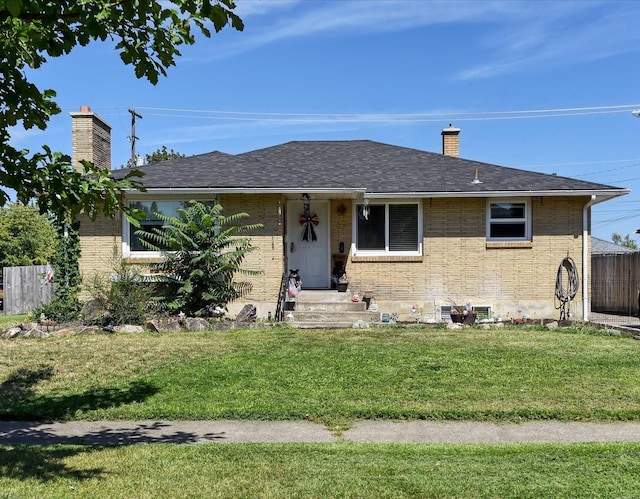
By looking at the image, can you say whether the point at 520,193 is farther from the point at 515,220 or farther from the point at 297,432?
the point at 297,432

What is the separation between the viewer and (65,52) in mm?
4445

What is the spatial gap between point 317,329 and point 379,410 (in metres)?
6.35

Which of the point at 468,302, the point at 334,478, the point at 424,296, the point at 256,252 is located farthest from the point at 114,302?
the point at 334,478

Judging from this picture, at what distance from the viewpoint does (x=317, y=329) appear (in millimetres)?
13281

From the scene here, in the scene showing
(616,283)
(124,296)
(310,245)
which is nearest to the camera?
(124,296)

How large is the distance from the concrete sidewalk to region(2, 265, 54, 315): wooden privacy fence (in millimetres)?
20358

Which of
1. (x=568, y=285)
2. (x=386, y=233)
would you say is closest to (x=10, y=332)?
(x=386, y=233)

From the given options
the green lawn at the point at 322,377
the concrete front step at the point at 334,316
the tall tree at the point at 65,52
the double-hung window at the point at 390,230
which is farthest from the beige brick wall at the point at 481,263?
the tall tree at the point at 65,52

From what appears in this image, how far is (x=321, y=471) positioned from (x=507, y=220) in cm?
1239

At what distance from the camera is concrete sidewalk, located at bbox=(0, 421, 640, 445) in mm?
6102

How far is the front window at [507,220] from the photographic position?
16031 mm

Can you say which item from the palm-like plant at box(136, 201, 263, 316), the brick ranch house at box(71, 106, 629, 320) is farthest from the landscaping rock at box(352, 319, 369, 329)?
the palm-like plant at box(136, 201, 263, 316)

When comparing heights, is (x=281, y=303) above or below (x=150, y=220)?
below

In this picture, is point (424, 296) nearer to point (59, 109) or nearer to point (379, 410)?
point (379, 410)
